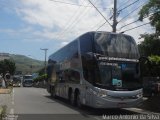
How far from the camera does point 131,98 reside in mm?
19578

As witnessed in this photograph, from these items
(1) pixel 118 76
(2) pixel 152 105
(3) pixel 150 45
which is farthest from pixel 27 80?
(1) pixel 118 76

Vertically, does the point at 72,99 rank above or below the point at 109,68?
below

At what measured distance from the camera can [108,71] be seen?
1950 cm

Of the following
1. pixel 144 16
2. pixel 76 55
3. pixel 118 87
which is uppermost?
pixel 144 16

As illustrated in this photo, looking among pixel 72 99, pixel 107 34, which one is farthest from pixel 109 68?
pixel 72 99

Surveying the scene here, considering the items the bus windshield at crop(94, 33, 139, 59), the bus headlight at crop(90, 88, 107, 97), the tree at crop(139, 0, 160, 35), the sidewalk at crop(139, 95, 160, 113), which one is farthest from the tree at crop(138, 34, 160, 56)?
the bus headlight at crop(90, 88, 107, 97)

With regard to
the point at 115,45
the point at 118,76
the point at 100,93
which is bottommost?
the point at 100,93

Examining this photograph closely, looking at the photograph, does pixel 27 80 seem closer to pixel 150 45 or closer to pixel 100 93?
pixel 150 45

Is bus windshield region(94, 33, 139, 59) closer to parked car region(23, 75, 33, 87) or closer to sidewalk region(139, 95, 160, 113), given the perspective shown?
sidewalk region(139, 95, 160, 113)

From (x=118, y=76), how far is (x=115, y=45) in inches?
67.9

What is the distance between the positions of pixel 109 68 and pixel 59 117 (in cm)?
347

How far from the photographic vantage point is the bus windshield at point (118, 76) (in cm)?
1930

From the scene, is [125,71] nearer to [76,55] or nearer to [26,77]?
[76,55]

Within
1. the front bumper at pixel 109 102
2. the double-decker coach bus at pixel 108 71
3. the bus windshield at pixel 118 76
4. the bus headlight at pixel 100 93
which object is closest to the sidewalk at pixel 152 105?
the double-decker coach bus at pixel 108 71
